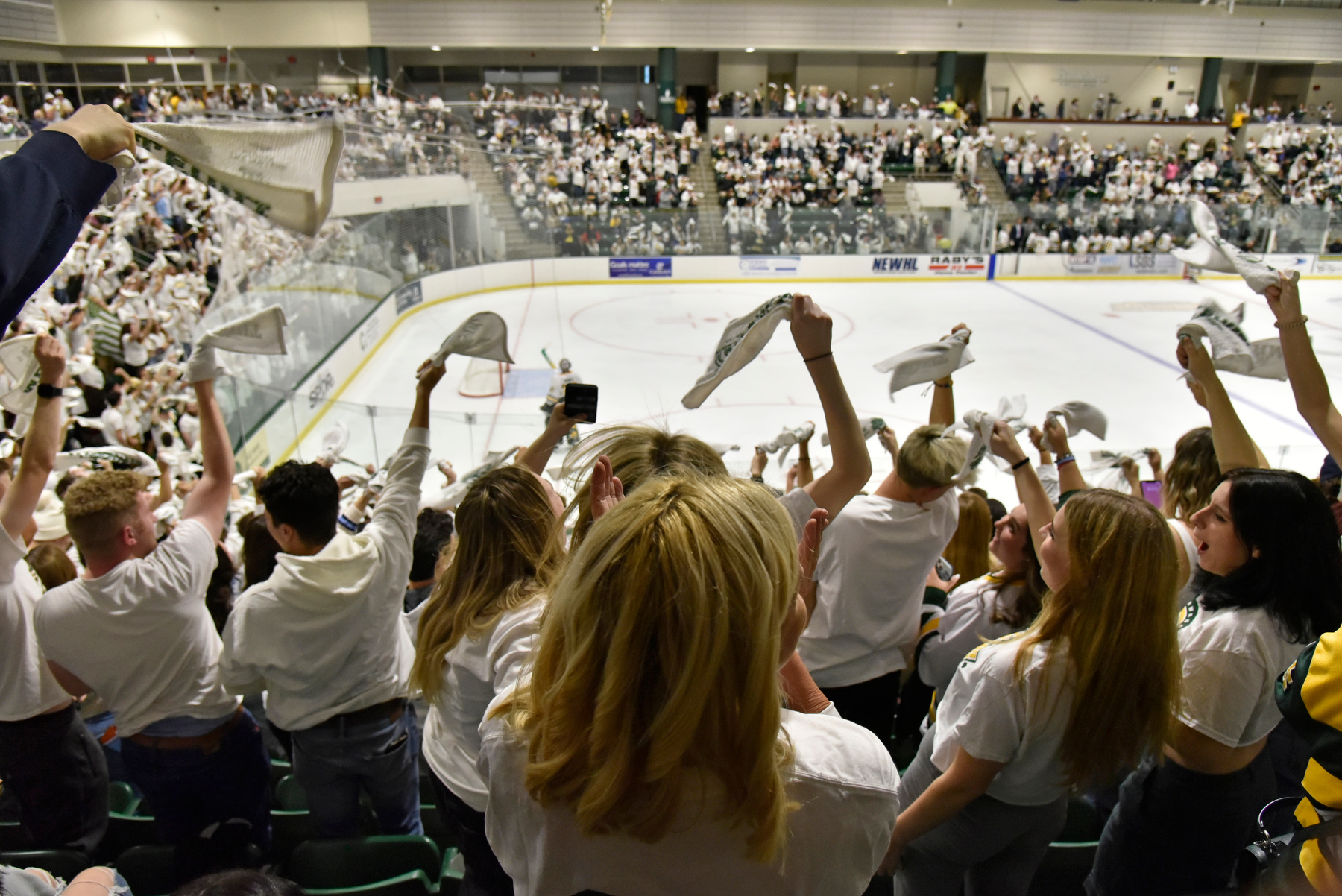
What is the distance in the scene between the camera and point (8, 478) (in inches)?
108

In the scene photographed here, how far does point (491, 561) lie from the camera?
5.37ft

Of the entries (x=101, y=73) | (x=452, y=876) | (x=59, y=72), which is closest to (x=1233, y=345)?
(x=452, y=876)

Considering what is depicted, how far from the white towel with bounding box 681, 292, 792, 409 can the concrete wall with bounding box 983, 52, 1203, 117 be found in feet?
84.6

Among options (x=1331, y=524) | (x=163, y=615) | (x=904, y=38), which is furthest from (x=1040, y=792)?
(x=904, y=38)

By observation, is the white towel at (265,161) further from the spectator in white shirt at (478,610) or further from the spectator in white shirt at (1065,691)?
the spectator in white shirt at (1065,691)

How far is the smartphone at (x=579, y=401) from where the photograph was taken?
2150 millimetres

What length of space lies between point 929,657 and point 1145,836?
0.65 meters

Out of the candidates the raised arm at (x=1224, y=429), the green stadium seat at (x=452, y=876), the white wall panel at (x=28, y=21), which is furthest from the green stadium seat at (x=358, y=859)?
the white wall panel at (x=28, y=21)

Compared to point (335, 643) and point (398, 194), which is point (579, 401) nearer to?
point (335, 643)

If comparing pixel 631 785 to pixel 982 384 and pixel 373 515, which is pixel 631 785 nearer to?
pixel 373 515

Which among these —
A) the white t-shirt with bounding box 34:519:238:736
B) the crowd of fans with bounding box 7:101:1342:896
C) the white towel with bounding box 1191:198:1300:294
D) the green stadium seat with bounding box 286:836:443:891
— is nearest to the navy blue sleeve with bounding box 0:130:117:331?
the crowd of fans with bounding box 7:101:1342:896

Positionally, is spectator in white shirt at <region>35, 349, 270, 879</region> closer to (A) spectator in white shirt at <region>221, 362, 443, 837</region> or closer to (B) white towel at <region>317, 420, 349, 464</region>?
(A) spectator in white shirt at <region>221, 362, 443, 837</region>

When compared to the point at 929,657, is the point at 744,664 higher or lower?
higher

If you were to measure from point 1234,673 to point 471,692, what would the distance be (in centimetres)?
148
